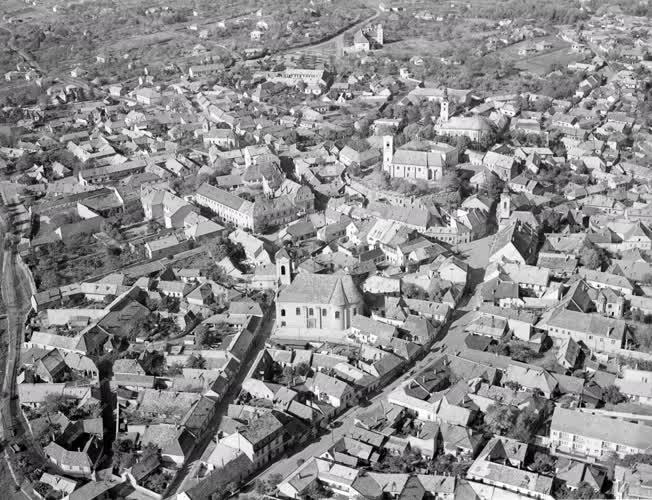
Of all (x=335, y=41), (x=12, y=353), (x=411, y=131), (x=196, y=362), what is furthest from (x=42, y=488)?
(x=335, y=41)

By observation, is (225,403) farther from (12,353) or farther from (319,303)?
(12,353)

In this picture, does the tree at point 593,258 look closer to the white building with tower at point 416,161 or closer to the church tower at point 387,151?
the white building with tower at point 416,161

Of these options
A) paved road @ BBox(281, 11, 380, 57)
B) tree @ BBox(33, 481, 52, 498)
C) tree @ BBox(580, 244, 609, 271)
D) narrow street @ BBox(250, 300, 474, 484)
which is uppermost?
tree @ BBox(580, 244, 609, 271)

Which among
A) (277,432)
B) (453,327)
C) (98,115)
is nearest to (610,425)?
(453,327)

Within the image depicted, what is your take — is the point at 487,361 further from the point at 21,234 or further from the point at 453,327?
the point at 21,234

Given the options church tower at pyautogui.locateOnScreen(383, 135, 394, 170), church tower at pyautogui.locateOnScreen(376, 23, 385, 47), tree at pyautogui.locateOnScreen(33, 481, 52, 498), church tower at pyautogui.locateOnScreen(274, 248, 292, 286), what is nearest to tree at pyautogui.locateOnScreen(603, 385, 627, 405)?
church tower at pyautogui.locateOnScreen(274, 248, 292, 286)

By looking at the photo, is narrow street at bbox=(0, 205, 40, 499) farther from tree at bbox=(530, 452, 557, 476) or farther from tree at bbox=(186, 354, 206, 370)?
tree at bbox=(530, 452, 557, 476)
